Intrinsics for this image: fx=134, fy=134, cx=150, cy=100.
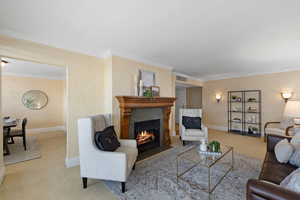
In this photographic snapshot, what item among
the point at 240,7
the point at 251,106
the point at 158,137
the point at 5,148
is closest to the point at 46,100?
the point at 5,148

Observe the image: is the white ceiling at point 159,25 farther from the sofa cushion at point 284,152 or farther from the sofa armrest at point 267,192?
the sofa armrest at point 267,192

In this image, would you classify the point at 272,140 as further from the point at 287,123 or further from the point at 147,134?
the point at 287,123

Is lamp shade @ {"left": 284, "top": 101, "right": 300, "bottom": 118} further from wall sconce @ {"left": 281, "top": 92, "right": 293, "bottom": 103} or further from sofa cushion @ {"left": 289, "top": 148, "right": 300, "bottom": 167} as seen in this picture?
sofa cushion @ {"left": 289, "top": 148, "right": 300, "bottom": 167}

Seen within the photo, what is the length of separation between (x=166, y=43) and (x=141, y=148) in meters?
2.52

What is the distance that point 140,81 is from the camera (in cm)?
340

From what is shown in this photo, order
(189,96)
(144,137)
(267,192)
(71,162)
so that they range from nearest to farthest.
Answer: (267,192) < (71,162) < (144,137) < (189,96)

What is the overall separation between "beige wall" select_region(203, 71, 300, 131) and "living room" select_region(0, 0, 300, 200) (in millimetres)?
826

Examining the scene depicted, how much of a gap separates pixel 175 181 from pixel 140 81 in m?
2.26

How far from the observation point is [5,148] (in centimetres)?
329

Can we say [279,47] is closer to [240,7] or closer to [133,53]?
[240,7]

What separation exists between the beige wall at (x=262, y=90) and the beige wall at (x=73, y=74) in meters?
5.08

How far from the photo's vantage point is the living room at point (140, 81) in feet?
5.55

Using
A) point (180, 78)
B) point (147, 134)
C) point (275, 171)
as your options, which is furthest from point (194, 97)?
point (275, 171)

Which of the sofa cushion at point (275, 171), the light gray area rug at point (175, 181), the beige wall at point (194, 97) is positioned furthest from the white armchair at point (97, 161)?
the beige wall at point (194, 97)
